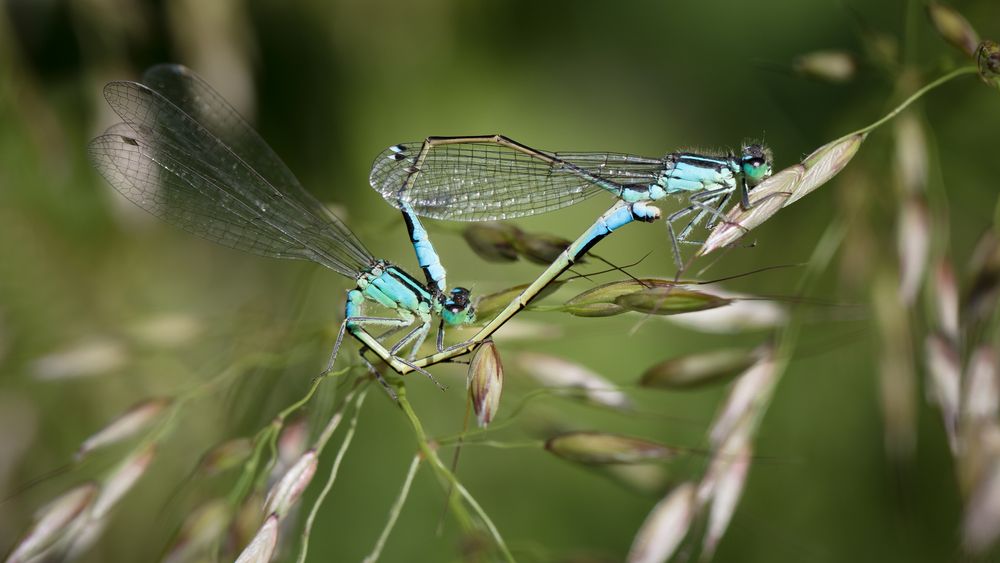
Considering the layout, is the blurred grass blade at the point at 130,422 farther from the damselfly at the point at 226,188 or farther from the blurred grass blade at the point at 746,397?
the blurred grass blade at the point at 746,397

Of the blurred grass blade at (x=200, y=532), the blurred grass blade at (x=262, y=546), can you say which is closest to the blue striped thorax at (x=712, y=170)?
the blurred grass blade at (x=262, y=546)

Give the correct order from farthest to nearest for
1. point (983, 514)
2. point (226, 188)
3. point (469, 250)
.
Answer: point (469, 250) < point (226, 188) < point (983, 514)

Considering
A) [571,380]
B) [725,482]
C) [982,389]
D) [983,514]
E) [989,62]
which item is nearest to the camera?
[983,514]

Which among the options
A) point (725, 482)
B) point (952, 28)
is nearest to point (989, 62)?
point (952, 28)

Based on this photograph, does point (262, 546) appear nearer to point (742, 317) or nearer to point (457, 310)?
point (457, 310)

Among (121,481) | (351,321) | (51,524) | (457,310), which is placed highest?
(457,310)

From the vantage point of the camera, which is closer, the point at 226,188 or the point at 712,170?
the point at 712,170

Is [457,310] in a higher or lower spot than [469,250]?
lower

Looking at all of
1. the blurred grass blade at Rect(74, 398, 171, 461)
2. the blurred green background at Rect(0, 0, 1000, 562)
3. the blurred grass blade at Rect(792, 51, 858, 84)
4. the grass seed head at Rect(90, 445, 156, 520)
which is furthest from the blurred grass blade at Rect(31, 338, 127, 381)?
the blurred grass blade at Rect(792, 51, 858, 84)
